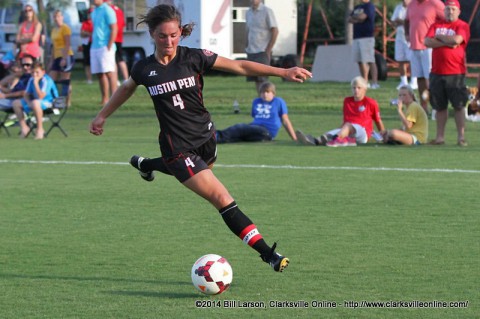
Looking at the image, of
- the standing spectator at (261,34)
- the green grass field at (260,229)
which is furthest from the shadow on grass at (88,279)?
the standing spectator at (261,34)

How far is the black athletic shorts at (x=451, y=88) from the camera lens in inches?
601

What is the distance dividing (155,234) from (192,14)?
21883mm

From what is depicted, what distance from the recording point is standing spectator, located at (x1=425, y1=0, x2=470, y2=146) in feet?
49.4

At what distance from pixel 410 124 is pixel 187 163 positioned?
9.26 metres

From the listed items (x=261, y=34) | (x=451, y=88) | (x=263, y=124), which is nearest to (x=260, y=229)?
(x=451, y=88)

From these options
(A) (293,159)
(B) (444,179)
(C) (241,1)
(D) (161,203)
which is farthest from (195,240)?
(C) (241,1)

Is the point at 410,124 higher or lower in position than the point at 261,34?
lower

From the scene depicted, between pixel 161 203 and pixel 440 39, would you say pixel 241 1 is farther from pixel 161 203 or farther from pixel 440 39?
pixel 161 203

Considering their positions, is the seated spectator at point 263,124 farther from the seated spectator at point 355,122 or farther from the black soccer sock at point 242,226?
the black soccer sock at point 242,226

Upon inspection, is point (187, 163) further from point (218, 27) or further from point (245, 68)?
point (218, 27)

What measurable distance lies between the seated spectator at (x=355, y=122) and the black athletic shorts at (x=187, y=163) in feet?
28.0

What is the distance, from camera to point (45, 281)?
23.6ft

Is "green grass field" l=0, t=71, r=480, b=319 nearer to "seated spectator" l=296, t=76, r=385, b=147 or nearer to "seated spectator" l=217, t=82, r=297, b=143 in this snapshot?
"seated spectator" l=296, t=76, r=385, b=147

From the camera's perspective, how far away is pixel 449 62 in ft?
50.0
